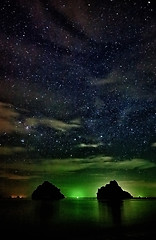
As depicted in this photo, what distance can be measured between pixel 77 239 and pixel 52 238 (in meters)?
2.49

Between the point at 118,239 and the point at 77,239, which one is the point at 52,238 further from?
the point at 118,239

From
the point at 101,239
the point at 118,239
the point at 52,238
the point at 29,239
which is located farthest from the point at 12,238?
the point at 118,239

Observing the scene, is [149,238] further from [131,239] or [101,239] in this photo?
[101,239]

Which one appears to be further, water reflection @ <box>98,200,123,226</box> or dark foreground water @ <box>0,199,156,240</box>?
water reflection @ <box>98,200,123,226</box>

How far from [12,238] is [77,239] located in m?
6.37

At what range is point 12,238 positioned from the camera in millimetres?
25688

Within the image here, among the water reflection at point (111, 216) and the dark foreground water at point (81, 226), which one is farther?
the water reflection at point (111, 216)

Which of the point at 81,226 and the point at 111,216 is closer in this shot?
the point at 81,226

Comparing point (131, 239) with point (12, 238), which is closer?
point (131, 239)

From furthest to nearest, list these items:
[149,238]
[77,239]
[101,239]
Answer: [77,239]
[101,239]
[149,238]

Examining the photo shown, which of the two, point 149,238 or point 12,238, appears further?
point 12,238

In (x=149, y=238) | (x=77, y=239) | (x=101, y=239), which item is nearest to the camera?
(x=149, y=238)

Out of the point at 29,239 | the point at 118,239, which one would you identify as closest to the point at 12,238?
the point at 29,239

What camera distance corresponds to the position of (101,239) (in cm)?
2308
